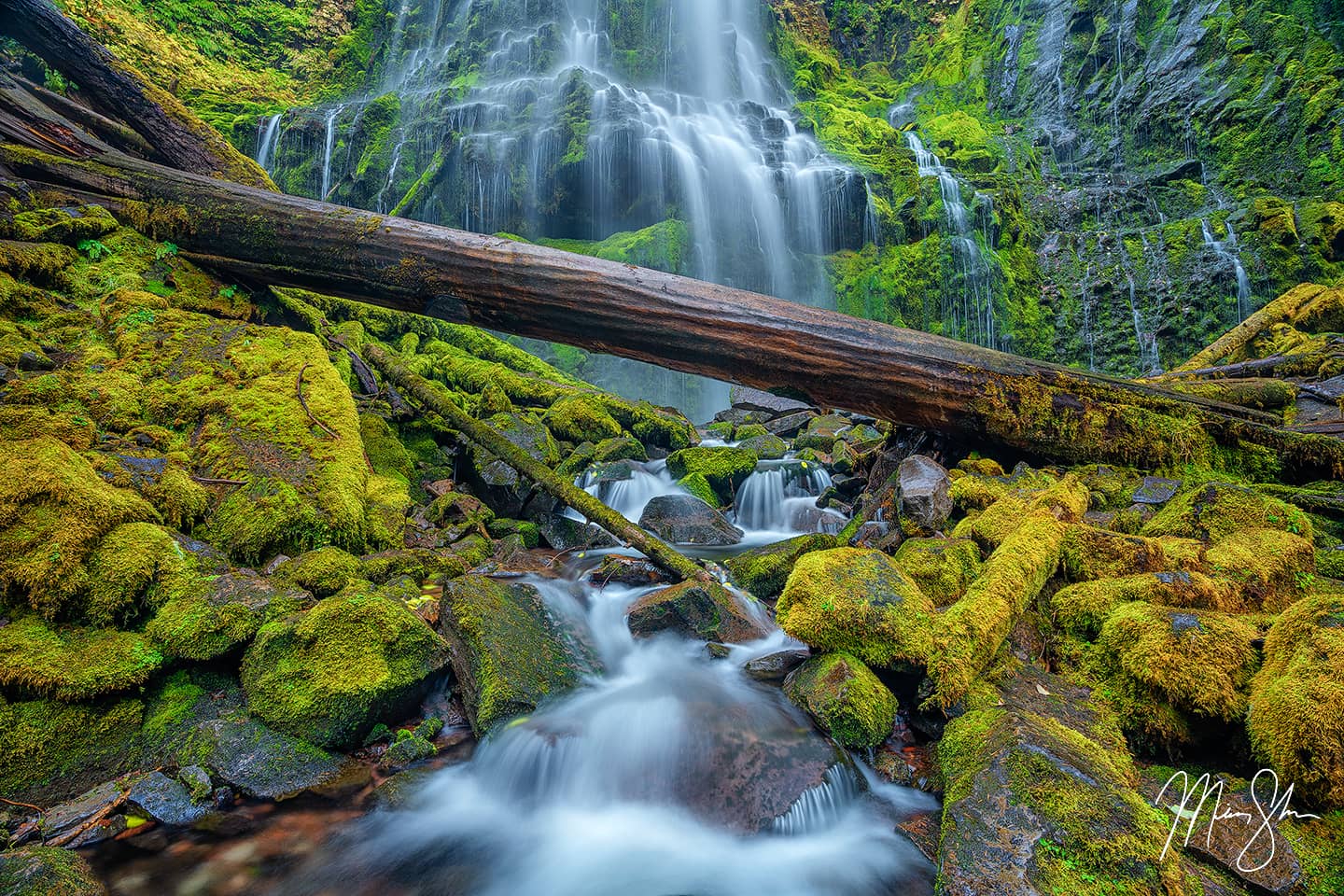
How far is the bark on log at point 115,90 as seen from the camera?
6.01 metres

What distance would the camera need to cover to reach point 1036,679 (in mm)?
2842

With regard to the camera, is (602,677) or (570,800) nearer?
(570,800)

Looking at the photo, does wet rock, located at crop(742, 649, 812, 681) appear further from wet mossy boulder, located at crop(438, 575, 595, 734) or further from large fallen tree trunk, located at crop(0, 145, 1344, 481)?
large fallen tree trunk, located at crop(0, 145, 1344, 481)

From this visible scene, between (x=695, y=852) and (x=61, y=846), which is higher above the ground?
(x=61, y=846)

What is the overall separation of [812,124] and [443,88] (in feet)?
45.6

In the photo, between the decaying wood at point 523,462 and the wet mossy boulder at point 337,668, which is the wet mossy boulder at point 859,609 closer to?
the decaying wood at point 523,462

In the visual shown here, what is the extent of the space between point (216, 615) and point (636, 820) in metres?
2.21

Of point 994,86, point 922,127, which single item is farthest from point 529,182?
point 994,86

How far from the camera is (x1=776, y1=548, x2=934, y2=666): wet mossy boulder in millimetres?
2975

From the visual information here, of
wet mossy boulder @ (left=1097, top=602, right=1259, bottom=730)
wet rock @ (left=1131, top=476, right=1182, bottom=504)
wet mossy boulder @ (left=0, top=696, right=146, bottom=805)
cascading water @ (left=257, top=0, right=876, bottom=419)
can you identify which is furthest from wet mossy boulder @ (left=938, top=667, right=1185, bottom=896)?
cascading water @ (left=257, top=0, right=876, bottom=419)

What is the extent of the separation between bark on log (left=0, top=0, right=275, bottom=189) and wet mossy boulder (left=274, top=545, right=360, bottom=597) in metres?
5.73

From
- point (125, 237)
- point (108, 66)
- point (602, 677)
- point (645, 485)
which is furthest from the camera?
point (645, 485)

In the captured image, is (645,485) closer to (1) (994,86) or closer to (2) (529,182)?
(2) (529,182)
